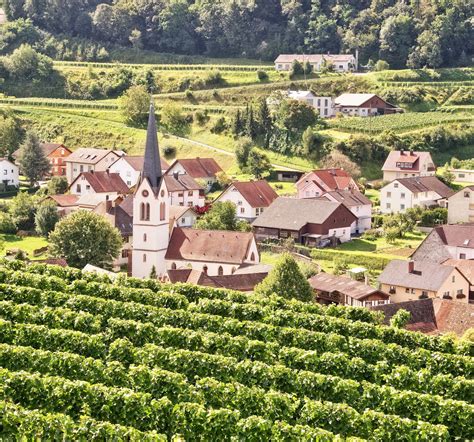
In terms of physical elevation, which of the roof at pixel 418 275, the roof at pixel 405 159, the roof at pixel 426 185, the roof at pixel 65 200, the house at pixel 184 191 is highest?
the roof at pixel 405 159

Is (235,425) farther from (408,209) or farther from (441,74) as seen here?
(441,74)

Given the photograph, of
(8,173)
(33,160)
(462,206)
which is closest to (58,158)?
(33,160)

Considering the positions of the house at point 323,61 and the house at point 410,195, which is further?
the house at point 323,61

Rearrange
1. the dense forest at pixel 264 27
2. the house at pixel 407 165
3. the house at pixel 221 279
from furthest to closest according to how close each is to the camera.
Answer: the dense forest at pixel 264 27
the house at pixel 407 165
the house at pixel 221 279

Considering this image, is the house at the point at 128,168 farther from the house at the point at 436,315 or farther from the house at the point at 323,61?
the house at the point at 436,315

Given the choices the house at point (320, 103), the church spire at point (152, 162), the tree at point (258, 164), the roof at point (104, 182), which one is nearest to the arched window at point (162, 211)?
the church spire at point (152, 162)

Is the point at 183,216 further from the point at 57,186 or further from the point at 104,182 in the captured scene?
the point at 57,186

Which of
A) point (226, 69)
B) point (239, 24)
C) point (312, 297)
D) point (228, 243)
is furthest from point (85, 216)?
point (239, 24)
